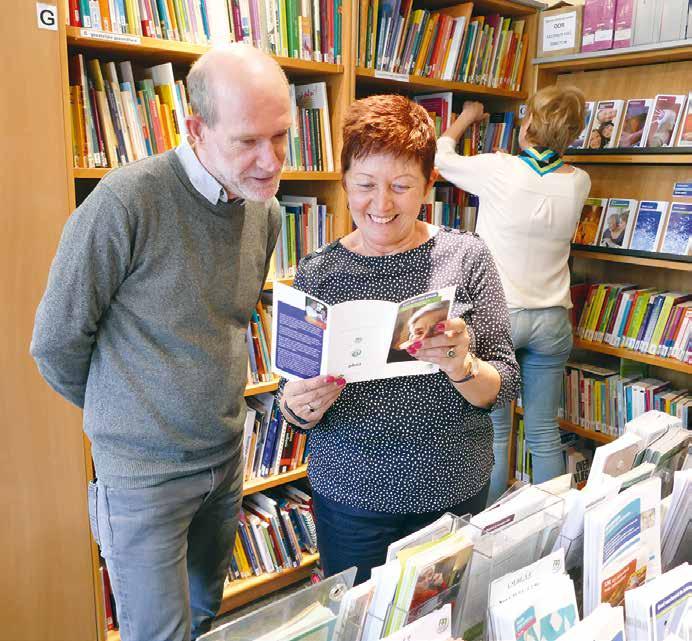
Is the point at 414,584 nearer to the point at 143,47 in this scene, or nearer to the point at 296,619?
the point at 296,619

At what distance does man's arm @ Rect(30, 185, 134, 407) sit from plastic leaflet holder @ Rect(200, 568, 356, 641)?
2.57 feet

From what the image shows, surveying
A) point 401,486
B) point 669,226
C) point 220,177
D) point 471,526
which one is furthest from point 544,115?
point 471,526

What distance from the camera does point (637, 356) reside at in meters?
2.94

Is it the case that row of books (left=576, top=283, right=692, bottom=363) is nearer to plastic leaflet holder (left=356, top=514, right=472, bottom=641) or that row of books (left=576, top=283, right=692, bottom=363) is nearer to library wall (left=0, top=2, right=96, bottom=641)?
plastic leaflet holder (left=356, top=514, right=472, bottom=641)

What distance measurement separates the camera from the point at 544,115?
263 cm

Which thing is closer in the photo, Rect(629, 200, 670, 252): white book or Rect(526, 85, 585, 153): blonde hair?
Rect(526, 85, 585, 153): blonde hair

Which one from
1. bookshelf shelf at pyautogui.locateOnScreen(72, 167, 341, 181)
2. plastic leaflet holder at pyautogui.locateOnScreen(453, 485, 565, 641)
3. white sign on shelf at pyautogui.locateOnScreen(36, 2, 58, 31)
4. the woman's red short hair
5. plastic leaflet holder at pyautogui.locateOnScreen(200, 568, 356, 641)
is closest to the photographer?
plastic leaflet holder at pyautogui.locateOnScreen(200, 568, 356, 641)

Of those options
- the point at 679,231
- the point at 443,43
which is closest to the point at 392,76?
the point at 443,43

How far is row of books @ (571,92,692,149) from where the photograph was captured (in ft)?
9.05

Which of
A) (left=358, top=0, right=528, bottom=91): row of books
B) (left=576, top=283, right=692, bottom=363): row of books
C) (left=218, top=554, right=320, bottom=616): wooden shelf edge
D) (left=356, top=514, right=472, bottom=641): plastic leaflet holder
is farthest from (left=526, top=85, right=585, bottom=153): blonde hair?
(left=356, top=514, right=472, bottom=641): plastic leaflet holder

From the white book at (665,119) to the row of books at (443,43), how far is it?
681mm

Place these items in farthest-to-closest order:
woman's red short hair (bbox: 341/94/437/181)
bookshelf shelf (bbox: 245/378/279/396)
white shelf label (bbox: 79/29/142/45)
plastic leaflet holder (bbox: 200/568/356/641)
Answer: bookshelf shelf (bbox: 245/378/279/396) → white shelf label (bbox: 79/29/142/45) → woman's red short hair (bbox: 341/94/437/181) → plastic leaflet holder (bbox: 200/568/356/641)

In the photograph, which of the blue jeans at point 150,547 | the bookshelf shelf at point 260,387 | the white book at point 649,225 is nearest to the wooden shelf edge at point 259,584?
the bookshelf shelf at point 260,387

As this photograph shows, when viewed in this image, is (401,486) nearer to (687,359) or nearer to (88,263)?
(88,263)
